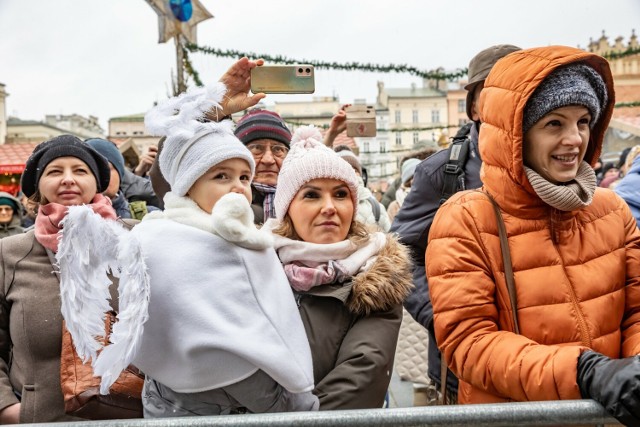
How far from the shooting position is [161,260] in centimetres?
175

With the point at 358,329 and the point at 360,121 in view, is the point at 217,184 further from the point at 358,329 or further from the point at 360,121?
the point at 360,121

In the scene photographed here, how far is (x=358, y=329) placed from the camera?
2201 mm

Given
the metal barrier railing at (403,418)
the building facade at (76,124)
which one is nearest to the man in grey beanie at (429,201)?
the metal barrier railing at (403,418)

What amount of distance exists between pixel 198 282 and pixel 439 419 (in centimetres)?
72

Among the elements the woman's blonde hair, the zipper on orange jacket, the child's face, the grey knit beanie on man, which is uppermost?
the grey knit beanie on man

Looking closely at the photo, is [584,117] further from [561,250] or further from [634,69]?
[634,69]

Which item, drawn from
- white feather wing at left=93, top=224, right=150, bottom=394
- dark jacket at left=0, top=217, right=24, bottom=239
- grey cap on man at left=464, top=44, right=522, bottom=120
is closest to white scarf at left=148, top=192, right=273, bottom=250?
white feather wing at left=93, top=224, right=150, bottom=394

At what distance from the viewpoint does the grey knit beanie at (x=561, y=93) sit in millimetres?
1995

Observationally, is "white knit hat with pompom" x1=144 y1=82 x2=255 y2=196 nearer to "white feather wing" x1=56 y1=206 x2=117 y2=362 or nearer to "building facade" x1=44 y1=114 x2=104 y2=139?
"white feather wing" x1=56 y1=206 x2=117 y2=362

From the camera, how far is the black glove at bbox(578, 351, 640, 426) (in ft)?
4.71

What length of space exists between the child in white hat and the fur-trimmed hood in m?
0.34

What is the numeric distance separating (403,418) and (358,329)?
0.80m

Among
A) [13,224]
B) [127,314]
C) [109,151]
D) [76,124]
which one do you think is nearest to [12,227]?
[13,224]

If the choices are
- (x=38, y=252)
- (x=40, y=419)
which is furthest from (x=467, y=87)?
(x=40, y=419)
